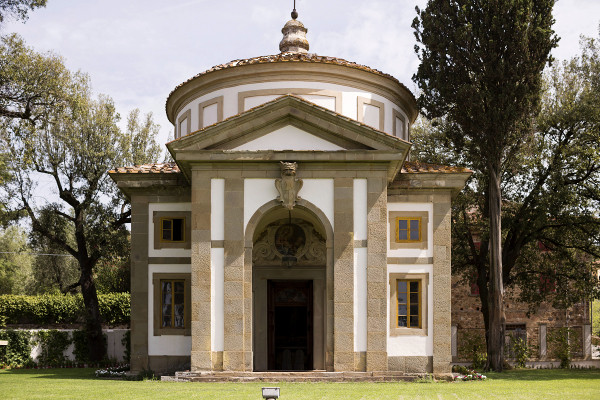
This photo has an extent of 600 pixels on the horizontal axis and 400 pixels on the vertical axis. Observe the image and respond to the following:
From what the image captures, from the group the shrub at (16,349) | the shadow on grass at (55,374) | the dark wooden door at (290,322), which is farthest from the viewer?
the shrub at (16,349)

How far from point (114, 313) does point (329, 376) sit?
21.7 metres

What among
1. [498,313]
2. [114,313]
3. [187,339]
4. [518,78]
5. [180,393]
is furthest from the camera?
[114,313]

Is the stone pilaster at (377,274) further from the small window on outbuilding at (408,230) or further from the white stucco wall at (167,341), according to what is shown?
the white stucco wall at (167,341)

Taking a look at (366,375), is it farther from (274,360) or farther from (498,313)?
(498,313)

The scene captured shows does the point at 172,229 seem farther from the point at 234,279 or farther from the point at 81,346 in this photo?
the point at 81,346

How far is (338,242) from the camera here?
20.2 metres

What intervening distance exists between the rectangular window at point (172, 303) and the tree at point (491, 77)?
431 inches

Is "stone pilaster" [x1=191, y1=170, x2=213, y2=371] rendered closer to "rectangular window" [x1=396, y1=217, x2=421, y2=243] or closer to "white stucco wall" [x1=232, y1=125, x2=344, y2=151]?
"white stucco wall" [x1=232, y1=125, x2=344, y2=151]

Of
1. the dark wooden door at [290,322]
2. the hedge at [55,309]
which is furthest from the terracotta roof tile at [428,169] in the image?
the hedge at [55,309]

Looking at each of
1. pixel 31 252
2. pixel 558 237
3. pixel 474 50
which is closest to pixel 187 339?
pixel 474 50

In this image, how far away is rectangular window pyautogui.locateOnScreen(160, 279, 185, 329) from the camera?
22.6 m

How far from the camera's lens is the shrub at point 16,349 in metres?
30.0

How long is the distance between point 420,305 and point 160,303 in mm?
7972

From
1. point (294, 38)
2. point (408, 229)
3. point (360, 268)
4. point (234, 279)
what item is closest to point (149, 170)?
point (234, 279)
